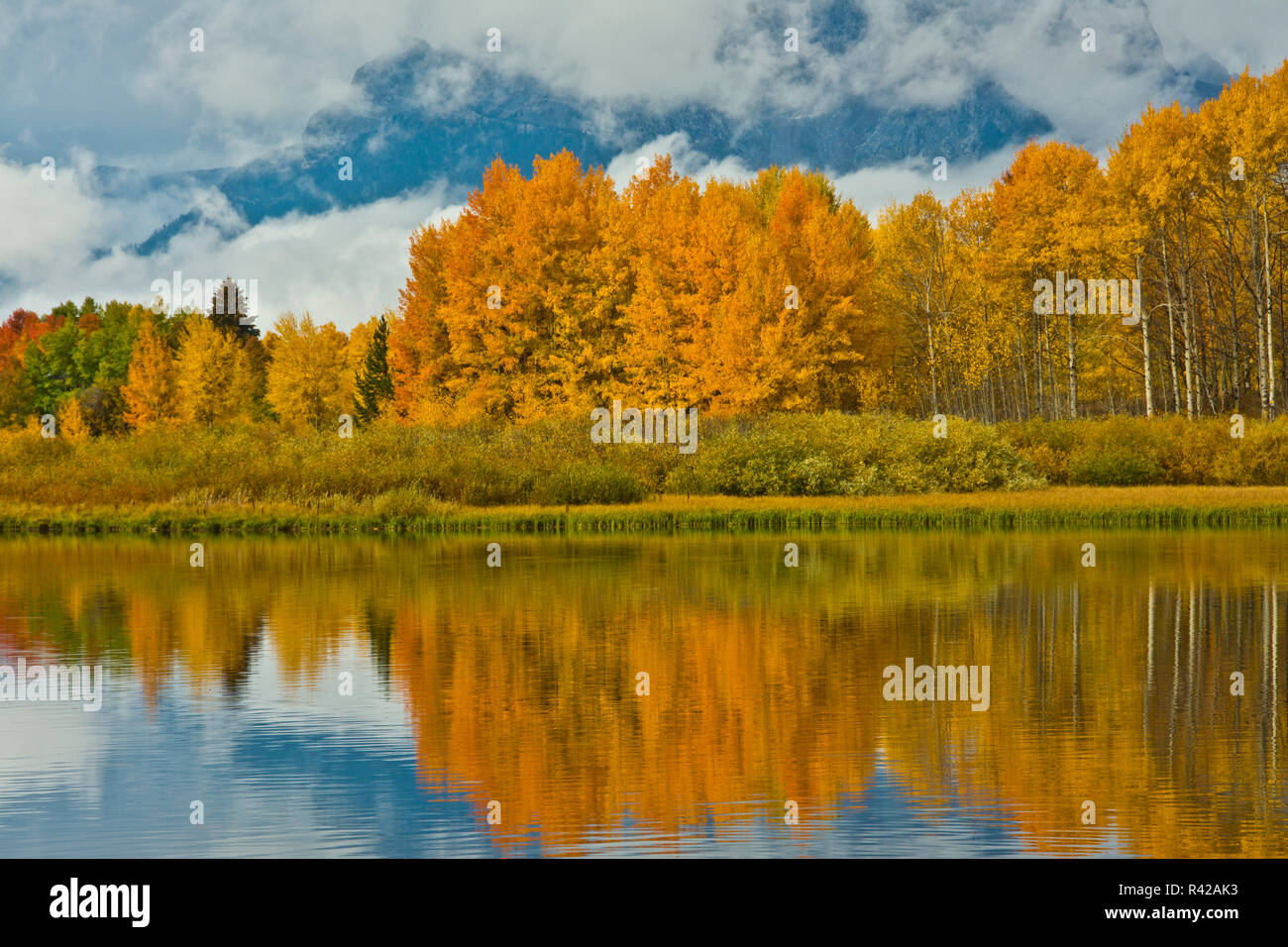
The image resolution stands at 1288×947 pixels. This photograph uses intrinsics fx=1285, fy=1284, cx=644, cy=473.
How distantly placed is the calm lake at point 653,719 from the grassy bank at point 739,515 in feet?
37.6

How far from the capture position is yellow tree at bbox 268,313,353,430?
81.6 metres

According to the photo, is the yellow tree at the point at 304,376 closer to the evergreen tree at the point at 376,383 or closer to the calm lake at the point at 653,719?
the evergreen tree at the point at 376,383

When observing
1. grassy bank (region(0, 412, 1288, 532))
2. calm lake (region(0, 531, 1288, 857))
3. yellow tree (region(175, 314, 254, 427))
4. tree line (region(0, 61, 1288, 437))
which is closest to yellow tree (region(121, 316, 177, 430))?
yellow tree (region(175, 314, 254, 427))

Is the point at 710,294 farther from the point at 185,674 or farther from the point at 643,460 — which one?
the point at 185,674

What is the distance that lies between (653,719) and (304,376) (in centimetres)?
7417

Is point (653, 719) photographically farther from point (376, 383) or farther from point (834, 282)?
point (376, 383)

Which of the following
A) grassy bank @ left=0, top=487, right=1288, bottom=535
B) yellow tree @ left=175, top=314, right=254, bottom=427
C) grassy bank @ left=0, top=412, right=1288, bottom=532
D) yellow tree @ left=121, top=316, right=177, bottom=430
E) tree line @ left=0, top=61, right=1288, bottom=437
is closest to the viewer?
grassy bank @ left=0, top=487, right=1288, bottom=535

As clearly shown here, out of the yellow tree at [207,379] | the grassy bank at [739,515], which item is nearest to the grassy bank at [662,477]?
the grassy bank at [739,515]

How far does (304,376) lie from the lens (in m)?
81.7

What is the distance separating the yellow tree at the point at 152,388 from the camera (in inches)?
3184

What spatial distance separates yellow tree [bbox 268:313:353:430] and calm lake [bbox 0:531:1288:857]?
200 ft

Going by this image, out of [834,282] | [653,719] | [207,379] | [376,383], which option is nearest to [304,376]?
[207,379]

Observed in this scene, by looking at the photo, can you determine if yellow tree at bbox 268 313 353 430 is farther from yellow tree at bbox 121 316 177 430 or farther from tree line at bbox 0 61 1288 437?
tree line at bbox 0 61 1288 437

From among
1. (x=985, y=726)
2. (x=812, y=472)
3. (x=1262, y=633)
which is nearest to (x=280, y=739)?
(x=985, y=726)
